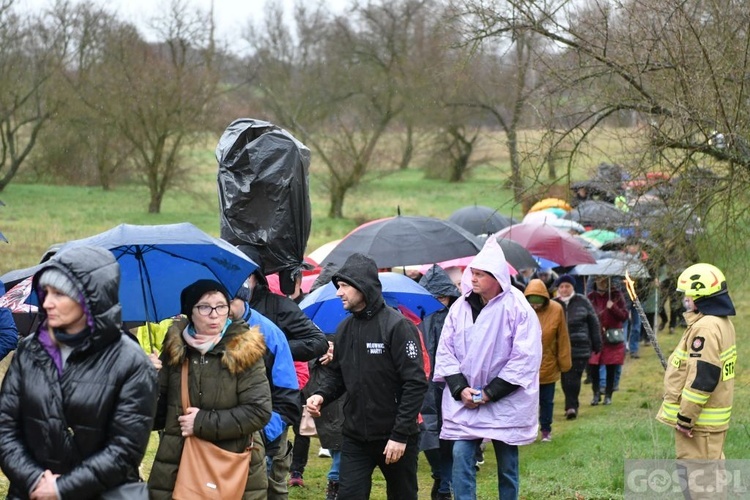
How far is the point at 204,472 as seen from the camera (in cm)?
518

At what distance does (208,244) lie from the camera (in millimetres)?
5582

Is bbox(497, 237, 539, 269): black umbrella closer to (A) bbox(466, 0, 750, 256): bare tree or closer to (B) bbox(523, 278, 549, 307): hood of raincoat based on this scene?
(B) bbox(523, 278, 549, 307): hood of raincoat

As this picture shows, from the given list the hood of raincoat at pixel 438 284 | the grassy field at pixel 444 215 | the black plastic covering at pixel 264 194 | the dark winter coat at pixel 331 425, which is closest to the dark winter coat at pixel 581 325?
the grassy field at pixel 444 215

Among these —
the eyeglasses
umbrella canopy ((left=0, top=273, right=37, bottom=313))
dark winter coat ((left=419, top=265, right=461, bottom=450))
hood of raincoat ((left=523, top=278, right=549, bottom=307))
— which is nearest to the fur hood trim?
the eyeglasses

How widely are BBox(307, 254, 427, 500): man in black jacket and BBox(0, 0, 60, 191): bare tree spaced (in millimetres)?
27695

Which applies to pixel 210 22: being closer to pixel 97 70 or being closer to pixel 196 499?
pixel 97 70

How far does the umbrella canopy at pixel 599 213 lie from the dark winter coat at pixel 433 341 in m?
3.02

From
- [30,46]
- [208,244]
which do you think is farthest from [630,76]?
[30,46]

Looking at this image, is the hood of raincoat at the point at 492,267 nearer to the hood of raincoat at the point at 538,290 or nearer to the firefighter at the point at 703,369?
the firefighter at the point at 703,369

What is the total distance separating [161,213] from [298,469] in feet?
101

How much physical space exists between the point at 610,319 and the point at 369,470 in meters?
8.06

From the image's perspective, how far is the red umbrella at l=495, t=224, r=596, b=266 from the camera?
15.6 m

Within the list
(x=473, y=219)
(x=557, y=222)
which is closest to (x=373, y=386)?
(x=557, y=222)

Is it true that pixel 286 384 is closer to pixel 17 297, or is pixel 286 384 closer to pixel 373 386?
pixel 373 386
